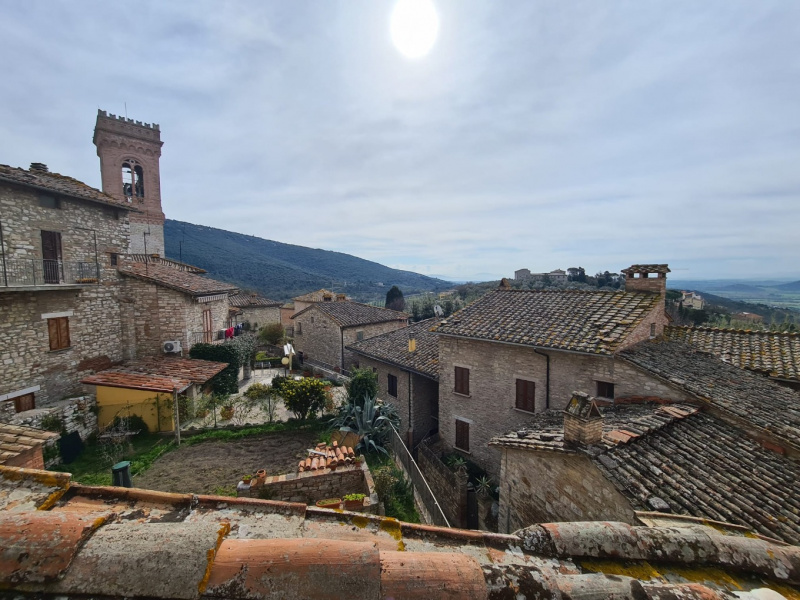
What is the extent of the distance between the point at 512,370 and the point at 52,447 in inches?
589

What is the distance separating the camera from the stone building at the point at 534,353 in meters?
10.2

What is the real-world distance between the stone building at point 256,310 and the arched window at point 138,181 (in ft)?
43.9

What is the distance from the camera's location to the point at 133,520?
2.19 metres

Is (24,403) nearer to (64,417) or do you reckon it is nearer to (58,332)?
(64,417)

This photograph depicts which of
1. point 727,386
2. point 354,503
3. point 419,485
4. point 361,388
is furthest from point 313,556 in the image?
point 361,388

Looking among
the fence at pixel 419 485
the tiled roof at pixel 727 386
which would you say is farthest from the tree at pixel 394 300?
the tiled roof at pixel 727 386

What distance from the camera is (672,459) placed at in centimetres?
631

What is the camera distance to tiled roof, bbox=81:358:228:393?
13.0 m

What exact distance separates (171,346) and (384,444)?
11501 mm

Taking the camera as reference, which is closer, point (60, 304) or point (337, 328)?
point (60, 304)

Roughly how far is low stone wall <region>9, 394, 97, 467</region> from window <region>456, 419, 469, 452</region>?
13157 mm

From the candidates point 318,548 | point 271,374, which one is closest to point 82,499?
point 318,548

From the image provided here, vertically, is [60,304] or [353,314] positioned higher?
[60,304]

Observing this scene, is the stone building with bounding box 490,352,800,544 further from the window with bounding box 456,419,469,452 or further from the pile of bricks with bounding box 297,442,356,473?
the window with bounding box 456,419,469,452
